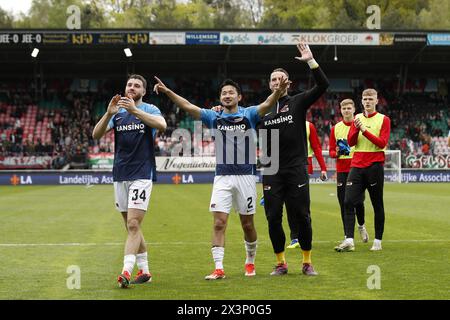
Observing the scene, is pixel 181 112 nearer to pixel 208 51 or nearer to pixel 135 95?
pixel 208 51

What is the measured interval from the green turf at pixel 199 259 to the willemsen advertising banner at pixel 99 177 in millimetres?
20102

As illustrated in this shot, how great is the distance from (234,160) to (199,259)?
218 cm

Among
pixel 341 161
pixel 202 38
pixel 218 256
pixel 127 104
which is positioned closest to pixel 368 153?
pixel 341 161

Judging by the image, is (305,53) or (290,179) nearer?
(305,53)

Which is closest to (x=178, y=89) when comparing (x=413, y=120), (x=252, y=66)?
(x=252, y=66)

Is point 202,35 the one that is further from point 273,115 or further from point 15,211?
point 273,115

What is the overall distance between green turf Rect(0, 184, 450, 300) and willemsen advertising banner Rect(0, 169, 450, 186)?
65.9 feet

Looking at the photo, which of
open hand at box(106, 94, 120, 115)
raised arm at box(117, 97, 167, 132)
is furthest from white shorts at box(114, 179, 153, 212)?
open hand at box(106, 94, 120, 115)

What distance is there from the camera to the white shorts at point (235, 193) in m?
8.53

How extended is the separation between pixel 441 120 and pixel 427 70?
4.34 metres

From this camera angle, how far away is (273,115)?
895 centimetres

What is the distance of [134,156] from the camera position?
8234 mm

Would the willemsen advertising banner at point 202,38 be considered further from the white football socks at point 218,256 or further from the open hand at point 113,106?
the open hand at point 113,106

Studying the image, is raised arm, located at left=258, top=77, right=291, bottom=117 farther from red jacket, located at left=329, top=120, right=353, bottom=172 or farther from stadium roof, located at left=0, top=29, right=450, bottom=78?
stadium roof, located at left=0, top=29, right=450, bottom=78
